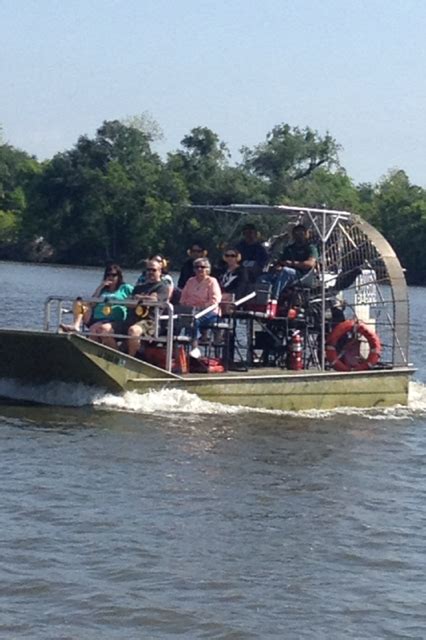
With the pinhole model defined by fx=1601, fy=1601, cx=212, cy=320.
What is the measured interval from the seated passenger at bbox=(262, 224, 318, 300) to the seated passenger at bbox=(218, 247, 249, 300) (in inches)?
Answer: 12.0

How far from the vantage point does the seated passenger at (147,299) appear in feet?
61.8

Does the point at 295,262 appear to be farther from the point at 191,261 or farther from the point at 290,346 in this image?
the point at 191,261

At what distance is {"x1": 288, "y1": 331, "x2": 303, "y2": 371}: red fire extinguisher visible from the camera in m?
20.5

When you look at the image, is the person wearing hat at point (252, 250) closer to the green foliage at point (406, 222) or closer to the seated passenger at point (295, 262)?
the seated passenger at point (295, 262)

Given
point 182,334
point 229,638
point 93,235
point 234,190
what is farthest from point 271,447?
point 93,235

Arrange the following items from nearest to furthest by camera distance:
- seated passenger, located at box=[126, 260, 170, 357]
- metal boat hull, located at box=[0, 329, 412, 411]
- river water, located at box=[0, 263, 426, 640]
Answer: river water, located at box=[0, 263, 426, 640], metal boat hull, located at box=[0, 329, 412, 411], seated passenger, located at box=[126, 260, 170, 357]

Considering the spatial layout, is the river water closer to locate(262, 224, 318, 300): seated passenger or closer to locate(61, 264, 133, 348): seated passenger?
locate(61, 264, 133, 348): seated passenger

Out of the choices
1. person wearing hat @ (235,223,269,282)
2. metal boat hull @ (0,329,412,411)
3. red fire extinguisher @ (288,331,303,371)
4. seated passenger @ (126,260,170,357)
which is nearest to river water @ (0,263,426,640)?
metal boat hull @ (0,329,412,411)

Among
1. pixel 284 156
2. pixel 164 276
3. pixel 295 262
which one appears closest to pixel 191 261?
pixel 164 276

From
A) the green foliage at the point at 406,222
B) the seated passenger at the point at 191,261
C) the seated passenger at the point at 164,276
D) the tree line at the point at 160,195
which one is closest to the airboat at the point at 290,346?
the seated passenger at the point at 164,276

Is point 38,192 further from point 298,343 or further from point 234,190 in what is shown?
point 298,343

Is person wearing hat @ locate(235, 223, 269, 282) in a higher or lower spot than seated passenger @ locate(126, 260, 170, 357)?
higher

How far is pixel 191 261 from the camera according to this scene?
20828mm

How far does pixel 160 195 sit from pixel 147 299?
8148 centimetres
